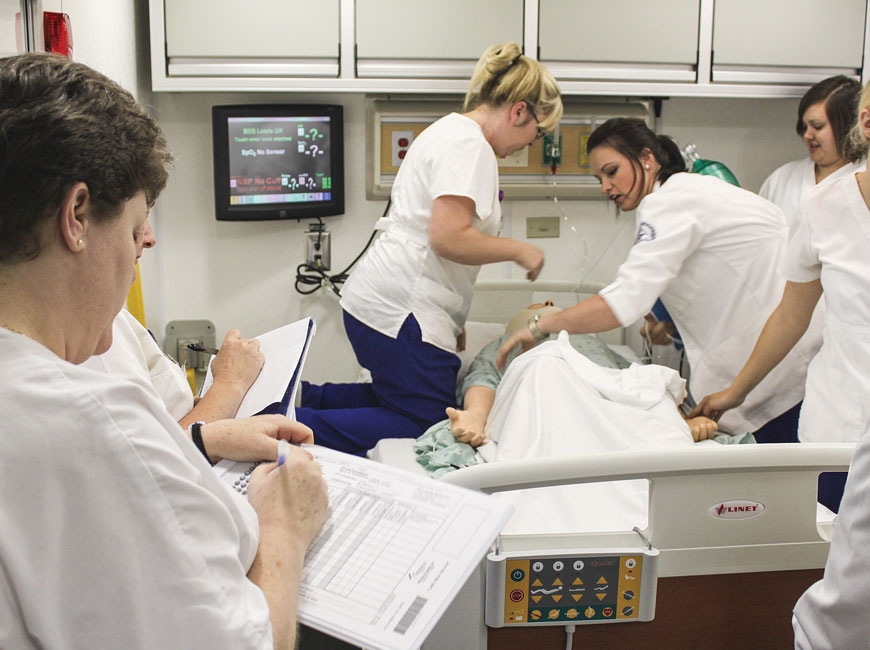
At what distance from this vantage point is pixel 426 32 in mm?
2980

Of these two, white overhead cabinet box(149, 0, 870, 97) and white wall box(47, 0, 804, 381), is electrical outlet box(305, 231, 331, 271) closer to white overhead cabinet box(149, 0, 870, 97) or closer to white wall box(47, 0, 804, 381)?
white wall box(47, 0, 804, 381)

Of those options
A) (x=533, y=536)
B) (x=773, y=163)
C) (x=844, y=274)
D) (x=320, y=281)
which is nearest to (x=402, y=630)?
(x=533, y=536)

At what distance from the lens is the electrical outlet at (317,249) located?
3.39 metres

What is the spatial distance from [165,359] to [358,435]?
108 centimetres

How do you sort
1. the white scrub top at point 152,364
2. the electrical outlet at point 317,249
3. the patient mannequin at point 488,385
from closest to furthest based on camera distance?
the white scrub top at point 152,364
the patient mannequin at point 488,385
the electrical outlet at point 317,249

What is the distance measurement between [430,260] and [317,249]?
957 millimetres

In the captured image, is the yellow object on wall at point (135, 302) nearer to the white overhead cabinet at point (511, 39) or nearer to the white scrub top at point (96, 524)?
the white overhead cabinet at point (511, 39)

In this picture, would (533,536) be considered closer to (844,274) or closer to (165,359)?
(165,359)

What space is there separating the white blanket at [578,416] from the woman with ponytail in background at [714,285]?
19 centimetres

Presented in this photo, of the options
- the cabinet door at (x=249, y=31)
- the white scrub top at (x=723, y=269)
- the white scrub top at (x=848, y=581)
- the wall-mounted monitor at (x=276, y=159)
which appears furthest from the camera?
the wall-mounted monitor at (x=276, y=159)

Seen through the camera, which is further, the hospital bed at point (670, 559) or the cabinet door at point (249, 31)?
the cabinet door at point (249, 31)

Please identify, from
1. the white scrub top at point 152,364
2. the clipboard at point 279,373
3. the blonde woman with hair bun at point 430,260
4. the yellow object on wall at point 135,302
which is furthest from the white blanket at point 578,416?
the yellow object on wall at point 135,302

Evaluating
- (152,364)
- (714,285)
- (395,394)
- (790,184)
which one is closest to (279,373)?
(152,364)

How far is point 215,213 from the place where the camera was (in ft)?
10.8
